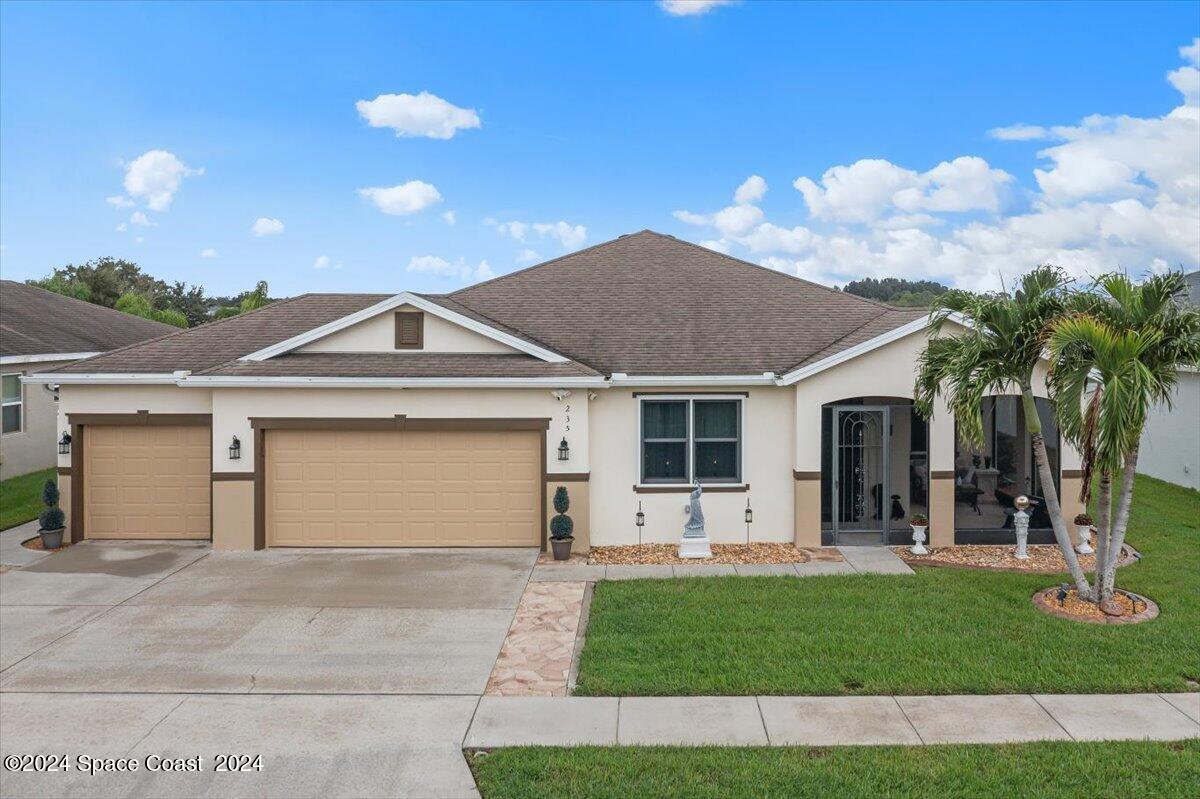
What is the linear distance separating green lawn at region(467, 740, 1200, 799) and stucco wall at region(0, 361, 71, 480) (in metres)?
19.0

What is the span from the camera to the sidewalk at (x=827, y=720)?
634cm

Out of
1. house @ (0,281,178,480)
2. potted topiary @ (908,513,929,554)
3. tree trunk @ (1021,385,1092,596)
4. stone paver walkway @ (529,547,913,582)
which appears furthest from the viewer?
house @ (0,281,178,480)

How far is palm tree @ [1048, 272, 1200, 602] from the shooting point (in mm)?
8312

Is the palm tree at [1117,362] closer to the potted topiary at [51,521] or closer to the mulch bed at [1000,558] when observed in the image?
the mulch bed at [1000,558]

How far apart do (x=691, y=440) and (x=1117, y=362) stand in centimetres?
Result: 677

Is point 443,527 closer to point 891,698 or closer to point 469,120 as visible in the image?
point 891,698

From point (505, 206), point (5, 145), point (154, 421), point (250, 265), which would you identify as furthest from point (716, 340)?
point (250, 265)

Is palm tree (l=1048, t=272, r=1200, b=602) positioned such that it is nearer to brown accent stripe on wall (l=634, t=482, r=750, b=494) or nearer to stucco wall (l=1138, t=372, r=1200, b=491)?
brown accent stripe on wall (l=634, t=482, r=750, b=494)

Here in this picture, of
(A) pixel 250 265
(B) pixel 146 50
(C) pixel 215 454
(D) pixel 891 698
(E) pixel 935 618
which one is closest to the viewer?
(D) pixel 891 698

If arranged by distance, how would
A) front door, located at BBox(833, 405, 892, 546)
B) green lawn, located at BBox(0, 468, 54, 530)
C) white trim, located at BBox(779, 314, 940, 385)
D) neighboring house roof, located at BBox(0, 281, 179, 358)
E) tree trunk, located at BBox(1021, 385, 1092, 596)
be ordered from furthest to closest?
neighboring house roof, located at BBox(0, 281, 179, 358) → green lawn, located at BBox(0, 468, 54, 530) → front door, located at BBox(833, 405, 892, 546) → white trim, located at BBox(779, 314, 940, 385) → tree trunk, located at BBox(1021, 385, 1092, 596)

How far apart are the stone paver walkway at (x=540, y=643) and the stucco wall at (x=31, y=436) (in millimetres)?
15781

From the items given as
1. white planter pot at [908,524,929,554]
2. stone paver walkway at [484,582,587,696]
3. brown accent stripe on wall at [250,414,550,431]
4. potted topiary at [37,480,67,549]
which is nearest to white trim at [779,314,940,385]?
white planter pot at [908,524,929,554]

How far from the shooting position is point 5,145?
23.6m

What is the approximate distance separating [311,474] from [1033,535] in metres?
13.1
